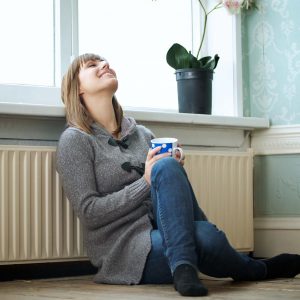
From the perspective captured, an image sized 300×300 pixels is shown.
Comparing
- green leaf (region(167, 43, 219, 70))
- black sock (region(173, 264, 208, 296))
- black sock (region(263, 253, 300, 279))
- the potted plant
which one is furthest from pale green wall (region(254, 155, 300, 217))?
black sock (region(173, 264, 208, 296))

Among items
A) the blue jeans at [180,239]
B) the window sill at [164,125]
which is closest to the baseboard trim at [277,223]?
the window sill at [164,125]

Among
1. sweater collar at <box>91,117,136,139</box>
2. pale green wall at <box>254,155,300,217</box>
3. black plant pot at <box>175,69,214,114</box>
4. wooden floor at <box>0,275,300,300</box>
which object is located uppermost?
black plant pot at <box>175,69,214,114</box>

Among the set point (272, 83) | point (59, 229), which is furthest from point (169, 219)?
point (272, 83)

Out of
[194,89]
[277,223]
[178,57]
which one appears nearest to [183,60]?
[178,57]

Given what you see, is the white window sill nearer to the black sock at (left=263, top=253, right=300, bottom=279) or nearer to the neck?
the neck

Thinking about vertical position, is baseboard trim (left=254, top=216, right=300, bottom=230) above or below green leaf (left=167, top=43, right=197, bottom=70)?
below

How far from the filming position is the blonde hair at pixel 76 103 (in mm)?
2484

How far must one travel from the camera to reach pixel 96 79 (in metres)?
2.53

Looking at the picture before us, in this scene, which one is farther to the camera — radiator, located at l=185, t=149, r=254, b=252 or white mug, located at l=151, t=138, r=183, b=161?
radiator, located at l=185, t=149, r=254, b=252

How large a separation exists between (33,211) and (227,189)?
0.92 m

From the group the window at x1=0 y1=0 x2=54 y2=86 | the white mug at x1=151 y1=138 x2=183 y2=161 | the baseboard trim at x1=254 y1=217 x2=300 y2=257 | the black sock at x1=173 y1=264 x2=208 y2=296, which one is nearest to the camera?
the black sock at x1=173 y1=264 x2=208 y2=296

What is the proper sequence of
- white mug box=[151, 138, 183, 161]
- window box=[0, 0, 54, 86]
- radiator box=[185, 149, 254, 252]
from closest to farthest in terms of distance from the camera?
white mug box=[151, 138, 183, 161] → window box=[0, 0, 54, 86] → radiator box=[185, 149, 254, 252]

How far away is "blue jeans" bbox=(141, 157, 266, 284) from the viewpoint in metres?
2.11

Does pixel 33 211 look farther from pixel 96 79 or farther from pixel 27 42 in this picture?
pixel 27 42
